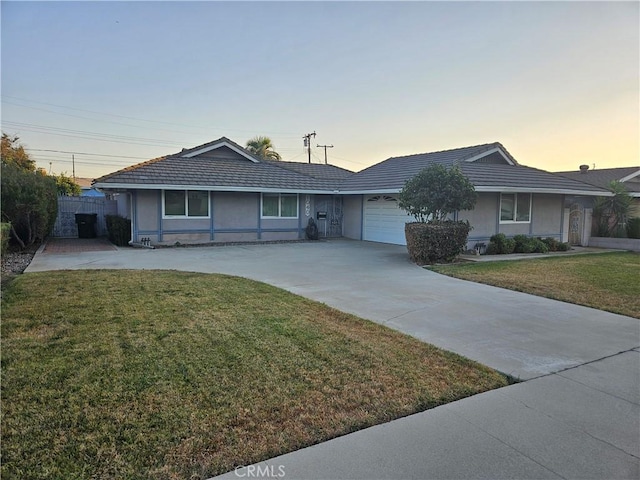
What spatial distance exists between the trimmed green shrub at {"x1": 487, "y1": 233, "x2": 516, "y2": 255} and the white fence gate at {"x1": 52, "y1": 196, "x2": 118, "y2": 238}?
17229 millimetres

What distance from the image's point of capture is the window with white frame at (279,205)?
18266 mm

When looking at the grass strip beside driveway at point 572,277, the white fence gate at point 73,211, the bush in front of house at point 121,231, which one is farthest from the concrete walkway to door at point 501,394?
the white fence gate at point 73,211

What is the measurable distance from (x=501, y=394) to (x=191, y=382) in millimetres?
2855

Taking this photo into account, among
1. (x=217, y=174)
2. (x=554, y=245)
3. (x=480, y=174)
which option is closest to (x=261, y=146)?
(x=217, y=174)

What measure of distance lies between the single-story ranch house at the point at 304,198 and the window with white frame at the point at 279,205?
5 centimetres

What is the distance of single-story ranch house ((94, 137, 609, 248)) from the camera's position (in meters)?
15.6

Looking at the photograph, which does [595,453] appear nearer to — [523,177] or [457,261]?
[457,261]

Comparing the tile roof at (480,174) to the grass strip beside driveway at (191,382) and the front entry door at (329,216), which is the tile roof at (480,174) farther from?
the grass strip beside driveway at (191,382)

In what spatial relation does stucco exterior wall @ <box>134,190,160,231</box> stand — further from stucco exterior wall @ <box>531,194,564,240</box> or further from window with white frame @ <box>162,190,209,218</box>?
stucco exterior wall @ <box>531,194,564,240</box>

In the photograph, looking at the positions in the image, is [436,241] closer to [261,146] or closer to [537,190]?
[537,190]

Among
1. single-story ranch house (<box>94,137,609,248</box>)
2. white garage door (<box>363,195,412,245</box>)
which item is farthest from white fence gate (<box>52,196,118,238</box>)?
white garage door (<box>363,195,412,245</box>)

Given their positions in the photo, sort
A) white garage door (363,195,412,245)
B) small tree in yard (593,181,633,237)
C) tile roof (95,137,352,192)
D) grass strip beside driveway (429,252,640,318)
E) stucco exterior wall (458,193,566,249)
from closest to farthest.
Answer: grass strip beside driveway (429,252,640,318), tile roof (95,137,352,192), stucco exterior wall (458,193,566,249), white garage door (363,195,412,245), small tree in yard (593,181,633,237)

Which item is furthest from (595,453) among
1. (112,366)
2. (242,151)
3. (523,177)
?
(242,151)

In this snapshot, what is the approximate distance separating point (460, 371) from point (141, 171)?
14436 mm
